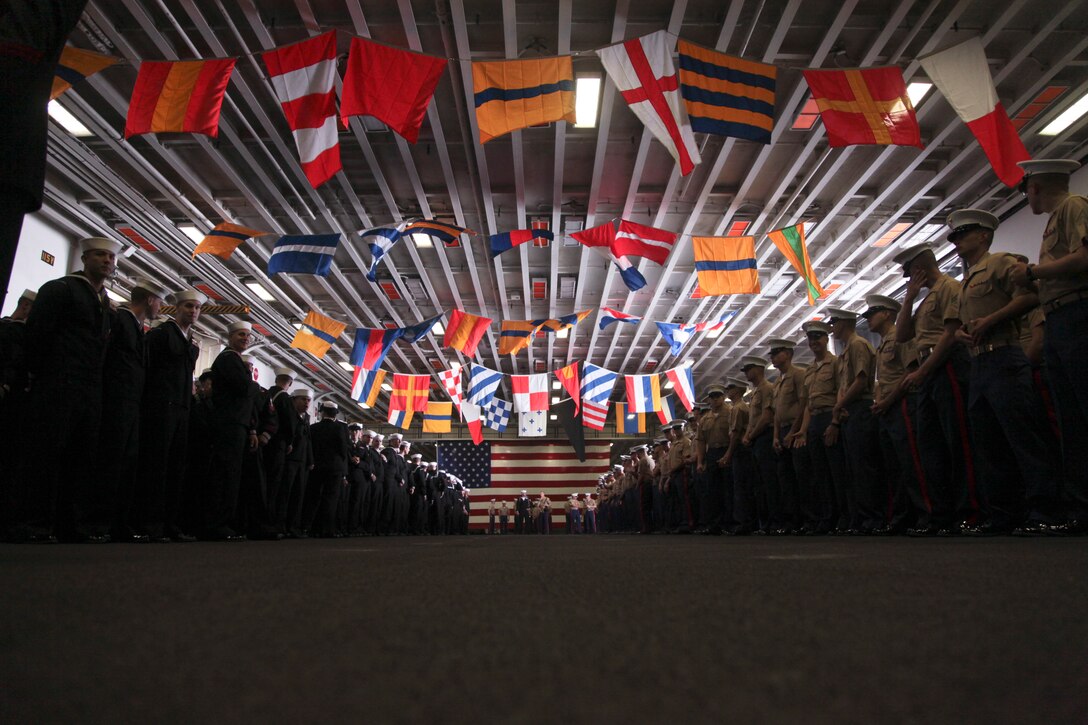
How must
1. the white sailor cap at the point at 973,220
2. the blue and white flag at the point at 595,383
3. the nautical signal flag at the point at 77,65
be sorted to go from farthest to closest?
1. the blue and white flag at the point at 595,383
2. the nautical signal flag at the point at 77,65
3. the white sailor cap at the point at 973,220

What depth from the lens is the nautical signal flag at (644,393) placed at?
12820 mm

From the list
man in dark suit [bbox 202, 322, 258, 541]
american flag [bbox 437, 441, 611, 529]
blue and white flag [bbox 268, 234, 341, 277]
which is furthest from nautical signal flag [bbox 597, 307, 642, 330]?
american flag [bbox 437, 441, 611, 529]

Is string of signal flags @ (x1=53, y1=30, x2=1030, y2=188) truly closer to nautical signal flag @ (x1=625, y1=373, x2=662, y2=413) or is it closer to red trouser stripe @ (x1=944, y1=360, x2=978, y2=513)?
red trouser stripe @ (x1=944, y1=360, x2=978, y2=513)

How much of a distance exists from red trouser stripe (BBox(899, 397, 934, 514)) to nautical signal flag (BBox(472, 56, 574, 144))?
288cm

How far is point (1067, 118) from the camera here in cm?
643

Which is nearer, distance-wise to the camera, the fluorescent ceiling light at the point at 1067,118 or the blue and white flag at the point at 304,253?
the fluorescent ceiling light at the point at 1067,118

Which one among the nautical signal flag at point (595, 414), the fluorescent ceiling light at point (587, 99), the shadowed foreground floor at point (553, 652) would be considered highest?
the fluorescent ceiling light at point (587, 99)

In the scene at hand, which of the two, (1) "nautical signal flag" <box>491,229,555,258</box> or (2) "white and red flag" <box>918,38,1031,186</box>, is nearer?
(2) "white and red flag" <box>918,38,1031,186</box>

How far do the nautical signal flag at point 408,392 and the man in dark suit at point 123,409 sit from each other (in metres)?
9.37

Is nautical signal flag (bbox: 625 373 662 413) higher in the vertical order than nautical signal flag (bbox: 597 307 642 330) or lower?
lower

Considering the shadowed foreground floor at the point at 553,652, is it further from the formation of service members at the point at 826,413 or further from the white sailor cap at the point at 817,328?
the white sailor cap at the point at 817,328

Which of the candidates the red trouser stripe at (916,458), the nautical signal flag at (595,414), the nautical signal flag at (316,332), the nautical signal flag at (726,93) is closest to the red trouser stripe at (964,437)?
the red trouser stripe at (916,458)

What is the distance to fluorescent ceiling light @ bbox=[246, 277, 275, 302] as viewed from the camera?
10.2m

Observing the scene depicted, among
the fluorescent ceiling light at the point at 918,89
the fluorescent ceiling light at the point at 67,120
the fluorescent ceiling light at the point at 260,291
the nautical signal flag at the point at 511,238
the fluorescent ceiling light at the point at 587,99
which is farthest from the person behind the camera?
the fluorescent ceiling light at the point at 260,291
